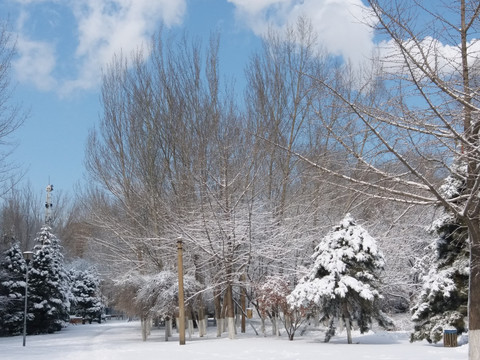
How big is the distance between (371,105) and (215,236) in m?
13.7

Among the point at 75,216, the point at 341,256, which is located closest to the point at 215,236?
the point at 341,256

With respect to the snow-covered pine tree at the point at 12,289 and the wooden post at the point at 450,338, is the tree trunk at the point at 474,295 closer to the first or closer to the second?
the wooden post at the point at 450,338

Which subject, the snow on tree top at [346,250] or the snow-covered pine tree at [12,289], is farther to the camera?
the snow-covered pine tree at [12,289]

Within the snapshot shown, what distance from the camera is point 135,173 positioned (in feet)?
86.1

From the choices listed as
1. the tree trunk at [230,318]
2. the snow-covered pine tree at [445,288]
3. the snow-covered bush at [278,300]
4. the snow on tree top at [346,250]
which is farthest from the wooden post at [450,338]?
the tree trunk at [230,318]

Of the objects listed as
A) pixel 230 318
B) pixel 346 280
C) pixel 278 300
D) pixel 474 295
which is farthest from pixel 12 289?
pixel 474 295

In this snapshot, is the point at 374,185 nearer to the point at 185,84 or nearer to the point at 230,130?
the point at 230,130

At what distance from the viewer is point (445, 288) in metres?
14.0

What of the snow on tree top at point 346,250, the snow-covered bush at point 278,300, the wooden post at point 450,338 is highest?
the snow on tree top at point 346,250

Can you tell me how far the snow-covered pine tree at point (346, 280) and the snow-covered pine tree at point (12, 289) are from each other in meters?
18.2

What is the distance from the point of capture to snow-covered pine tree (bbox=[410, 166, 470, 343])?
548 inches

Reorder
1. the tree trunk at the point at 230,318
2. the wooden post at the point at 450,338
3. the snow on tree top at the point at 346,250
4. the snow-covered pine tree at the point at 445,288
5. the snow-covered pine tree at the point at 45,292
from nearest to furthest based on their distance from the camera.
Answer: the wooden post at the point at 450,338 < the snow-covered pine tree at the point at 445,288 < the snow on tree top at the point at 346,250 < the tree trunk at the point at 230,318 < the snow-covered pine tree at the point at 45,292

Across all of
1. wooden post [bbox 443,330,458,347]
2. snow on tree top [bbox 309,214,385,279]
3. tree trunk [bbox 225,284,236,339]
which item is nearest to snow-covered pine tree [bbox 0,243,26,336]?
tree trunk [bbox 225,284,236,339]

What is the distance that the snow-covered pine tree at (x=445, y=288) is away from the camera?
1393cm
